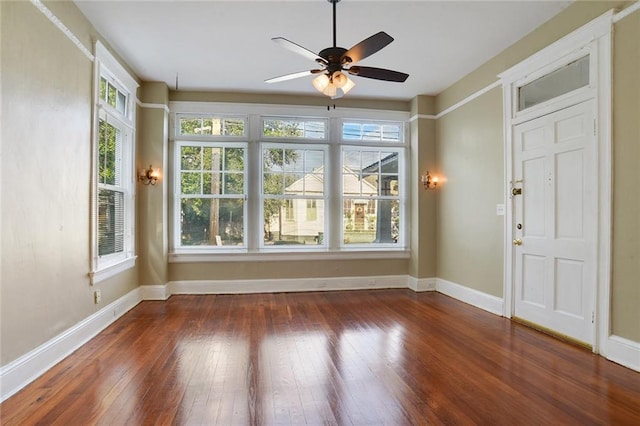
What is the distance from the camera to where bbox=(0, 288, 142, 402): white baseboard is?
7.45ft

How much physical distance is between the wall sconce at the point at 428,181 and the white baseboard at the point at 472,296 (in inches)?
56.9

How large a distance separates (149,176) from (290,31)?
2.69m

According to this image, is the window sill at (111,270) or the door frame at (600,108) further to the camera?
the window sill at (111,270)

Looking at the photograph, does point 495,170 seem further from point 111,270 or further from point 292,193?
point 111,270

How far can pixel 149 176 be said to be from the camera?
4.73 metres

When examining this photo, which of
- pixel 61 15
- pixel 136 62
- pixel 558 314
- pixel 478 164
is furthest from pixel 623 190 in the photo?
pixel 136 62

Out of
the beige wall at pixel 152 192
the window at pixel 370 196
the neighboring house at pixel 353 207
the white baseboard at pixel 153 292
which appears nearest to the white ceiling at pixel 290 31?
the beige wall at pixel 152 192

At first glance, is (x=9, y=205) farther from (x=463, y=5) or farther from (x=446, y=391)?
(x=463, y=5)

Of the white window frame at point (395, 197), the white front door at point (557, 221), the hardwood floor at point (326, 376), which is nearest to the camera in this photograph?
the hardwood floor at point (326, 376)

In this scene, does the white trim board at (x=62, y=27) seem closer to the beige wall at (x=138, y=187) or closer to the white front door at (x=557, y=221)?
the beige wall at (x=138, y=187)

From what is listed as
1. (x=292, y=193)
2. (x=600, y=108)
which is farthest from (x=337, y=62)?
(x=292, y=193)

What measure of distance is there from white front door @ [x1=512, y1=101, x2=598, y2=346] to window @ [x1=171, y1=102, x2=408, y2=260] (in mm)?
2096

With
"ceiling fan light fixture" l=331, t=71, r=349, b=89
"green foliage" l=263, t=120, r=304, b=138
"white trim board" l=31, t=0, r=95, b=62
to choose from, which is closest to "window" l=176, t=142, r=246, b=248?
"green foliage" l=263, t=120, r=304, b=138

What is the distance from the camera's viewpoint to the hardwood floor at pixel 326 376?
205 cm
